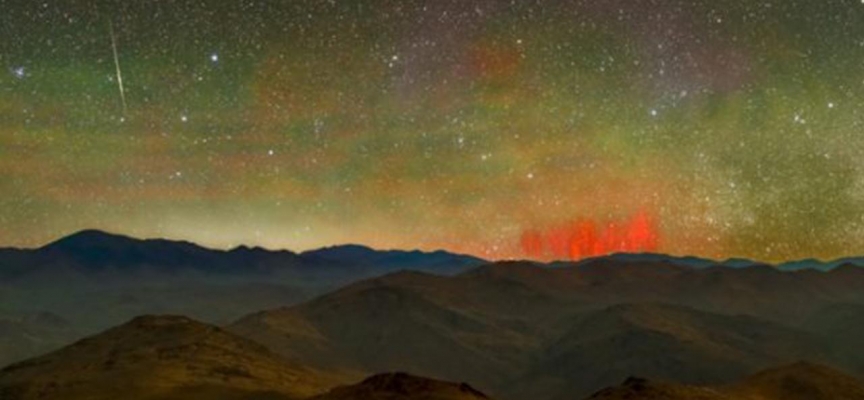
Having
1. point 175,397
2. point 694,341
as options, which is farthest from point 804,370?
point 175,397

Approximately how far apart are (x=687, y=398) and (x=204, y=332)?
2013 inches

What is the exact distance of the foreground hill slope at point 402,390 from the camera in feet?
173

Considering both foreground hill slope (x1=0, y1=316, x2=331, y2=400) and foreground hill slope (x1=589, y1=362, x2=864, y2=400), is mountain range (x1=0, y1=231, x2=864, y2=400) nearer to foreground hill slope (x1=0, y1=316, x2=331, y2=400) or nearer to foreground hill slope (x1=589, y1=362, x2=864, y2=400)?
foreground hill slope (x1=0, y1=316, x2=331, y2=400)

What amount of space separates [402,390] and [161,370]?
28.9 meters

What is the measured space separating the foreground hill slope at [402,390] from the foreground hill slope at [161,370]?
43.3ft

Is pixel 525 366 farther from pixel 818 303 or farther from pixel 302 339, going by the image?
pixel 818 303

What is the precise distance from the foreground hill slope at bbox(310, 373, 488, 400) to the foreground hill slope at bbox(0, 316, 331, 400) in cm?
1319

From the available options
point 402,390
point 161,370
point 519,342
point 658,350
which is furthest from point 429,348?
point 402,390

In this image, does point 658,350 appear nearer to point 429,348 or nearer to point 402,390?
point 429,348

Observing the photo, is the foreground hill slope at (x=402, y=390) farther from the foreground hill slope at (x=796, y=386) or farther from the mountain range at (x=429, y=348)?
the foreground hill slope at (x=796, y=386)

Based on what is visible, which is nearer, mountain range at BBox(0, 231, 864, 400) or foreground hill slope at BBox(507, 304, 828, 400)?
mountain range at BBox(0, 231, 864, 400)

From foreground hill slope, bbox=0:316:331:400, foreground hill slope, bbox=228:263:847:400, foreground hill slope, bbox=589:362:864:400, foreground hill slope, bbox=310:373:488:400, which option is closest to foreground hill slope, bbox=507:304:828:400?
foreground hill slope, bbox=228:263:847:400

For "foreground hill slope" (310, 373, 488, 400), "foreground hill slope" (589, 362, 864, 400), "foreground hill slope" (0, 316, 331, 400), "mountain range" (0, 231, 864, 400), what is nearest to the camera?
"foreground hill slope" (310, 373, 488, 400)

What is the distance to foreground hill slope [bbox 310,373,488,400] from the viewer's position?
173ft
